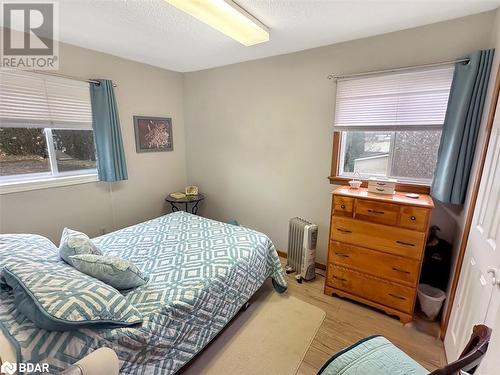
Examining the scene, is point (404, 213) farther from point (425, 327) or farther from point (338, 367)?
point (338, 367)

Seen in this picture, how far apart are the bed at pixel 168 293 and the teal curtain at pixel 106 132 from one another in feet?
2.74

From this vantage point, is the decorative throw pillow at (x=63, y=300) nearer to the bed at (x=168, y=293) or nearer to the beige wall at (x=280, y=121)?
the bed at (x=168, y=293)

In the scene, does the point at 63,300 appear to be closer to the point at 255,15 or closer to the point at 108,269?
the point at 108,269

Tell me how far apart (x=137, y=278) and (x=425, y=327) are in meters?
2.30

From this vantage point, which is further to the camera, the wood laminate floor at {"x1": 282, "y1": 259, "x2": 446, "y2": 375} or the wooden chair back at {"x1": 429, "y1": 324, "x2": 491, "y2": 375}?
the wood laminate floor at {"x1": 282, "y1": 259, "x2": 446, "y2": 375}

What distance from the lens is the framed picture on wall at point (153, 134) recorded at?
3066 mm

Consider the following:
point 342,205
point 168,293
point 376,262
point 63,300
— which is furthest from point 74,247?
point 376,262

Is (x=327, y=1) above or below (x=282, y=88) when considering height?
above

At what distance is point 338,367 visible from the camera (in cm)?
111

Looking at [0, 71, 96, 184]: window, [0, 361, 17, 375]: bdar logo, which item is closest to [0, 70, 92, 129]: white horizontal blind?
[0, 71, 96, 184]: window

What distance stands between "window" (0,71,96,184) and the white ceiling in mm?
516

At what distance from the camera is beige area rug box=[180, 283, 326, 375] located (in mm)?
1590

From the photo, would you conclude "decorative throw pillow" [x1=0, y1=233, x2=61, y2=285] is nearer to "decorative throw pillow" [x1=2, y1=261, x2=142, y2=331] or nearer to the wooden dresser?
"decorative throw pillow" [x1=2, y1=261, x2=142, y2=331]

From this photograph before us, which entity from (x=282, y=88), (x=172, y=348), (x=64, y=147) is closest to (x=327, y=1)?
(x=282, y=88)
